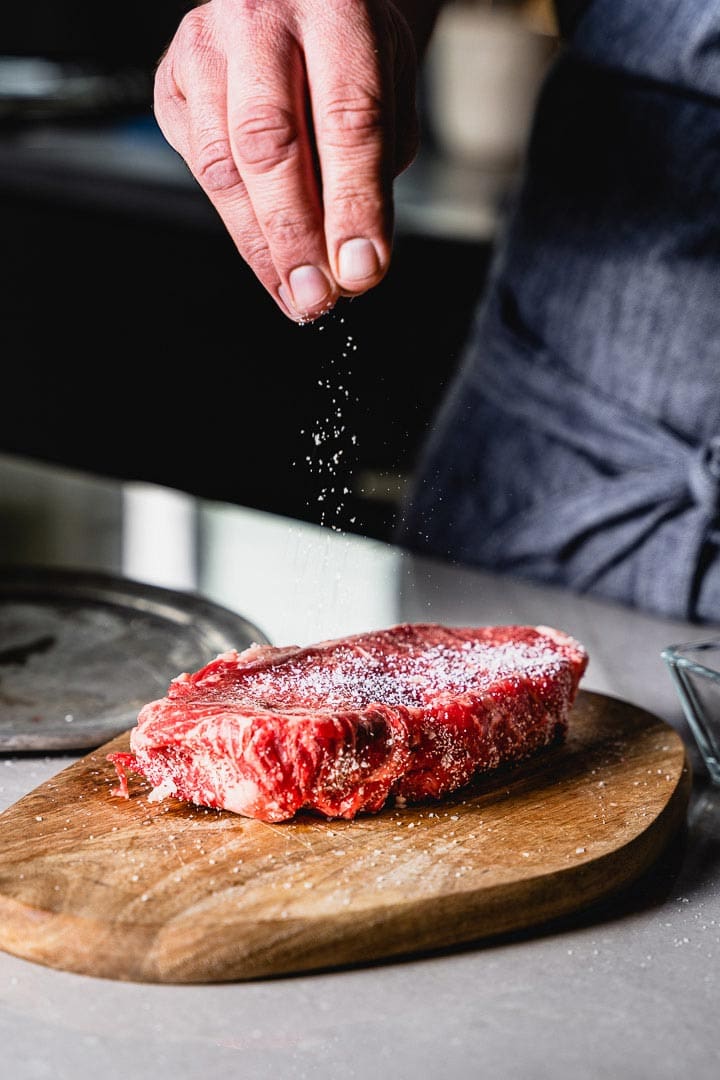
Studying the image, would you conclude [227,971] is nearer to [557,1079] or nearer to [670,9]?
[557,1079]

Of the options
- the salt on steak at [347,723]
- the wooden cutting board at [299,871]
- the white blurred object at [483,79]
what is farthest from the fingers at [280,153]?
the white blurred object at [483,79]

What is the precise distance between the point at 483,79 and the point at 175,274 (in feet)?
3.04

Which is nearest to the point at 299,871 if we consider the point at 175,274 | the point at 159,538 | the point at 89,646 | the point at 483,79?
the point at 89,646

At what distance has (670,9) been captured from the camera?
149cm

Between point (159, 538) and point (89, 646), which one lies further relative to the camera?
point (159, 538)

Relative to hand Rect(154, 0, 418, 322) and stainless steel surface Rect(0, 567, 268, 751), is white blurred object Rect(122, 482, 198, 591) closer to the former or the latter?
stainless steel surface Rect(0, 567, 268, 751)

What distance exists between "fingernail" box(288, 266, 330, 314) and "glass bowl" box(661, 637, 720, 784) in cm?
39

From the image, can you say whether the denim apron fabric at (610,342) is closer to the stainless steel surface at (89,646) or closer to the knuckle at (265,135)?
the stainless steel surface at (89,646)

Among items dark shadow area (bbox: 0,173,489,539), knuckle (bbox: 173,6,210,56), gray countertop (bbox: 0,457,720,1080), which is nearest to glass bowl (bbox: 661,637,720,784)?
gray countertop (bbox: 0,457,720,1080)

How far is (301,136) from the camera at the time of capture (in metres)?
0.95

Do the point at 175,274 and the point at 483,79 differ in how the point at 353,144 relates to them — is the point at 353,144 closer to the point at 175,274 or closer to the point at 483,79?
the point at 175,274

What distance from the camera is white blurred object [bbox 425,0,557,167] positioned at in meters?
3.10

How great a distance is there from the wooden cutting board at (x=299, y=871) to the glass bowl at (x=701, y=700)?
5cm

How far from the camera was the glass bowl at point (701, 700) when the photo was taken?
3.34ft
